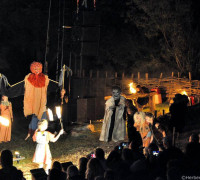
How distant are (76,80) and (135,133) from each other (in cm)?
507

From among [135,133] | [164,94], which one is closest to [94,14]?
[135,133]

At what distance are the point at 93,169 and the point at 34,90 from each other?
13.2 ft

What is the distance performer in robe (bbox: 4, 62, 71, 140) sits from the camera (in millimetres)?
9367

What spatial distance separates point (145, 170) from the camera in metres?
5.88

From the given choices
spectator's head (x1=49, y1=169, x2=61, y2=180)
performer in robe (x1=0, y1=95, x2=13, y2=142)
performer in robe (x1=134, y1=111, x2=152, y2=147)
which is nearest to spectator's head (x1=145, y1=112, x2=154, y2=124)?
performer in robe (x1=134, y1=111, x2=152, y2=147)

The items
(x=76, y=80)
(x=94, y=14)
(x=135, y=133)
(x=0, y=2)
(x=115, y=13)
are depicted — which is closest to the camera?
(x=135, y=133)

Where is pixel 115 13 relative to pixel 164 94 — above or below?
above

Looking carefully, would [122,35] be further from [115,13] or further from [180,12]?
[180,12]

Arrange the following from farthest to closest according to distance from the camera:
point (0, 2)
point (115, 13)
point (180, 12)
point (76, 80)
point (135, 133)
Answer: point (115, 13) < point (180, 12) < point (0, 2) < point (76, 80) < point (135, 133)

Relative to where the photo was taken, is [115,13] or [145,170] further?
[115,13]

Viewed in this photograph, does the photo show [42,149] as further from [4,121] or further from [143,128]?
[143,128]

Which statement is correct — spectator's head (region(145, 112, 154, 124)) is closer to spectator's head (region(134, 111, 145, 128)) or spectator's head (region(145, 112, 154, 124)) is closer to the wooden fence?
spectator's head (region(134, 111, 145, 128))

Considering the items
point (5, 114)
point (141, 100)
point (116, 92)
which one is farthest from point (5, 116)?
point (141, 100)

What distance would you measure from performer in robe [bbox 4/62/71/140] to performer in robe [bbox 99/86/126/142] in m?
1.59
